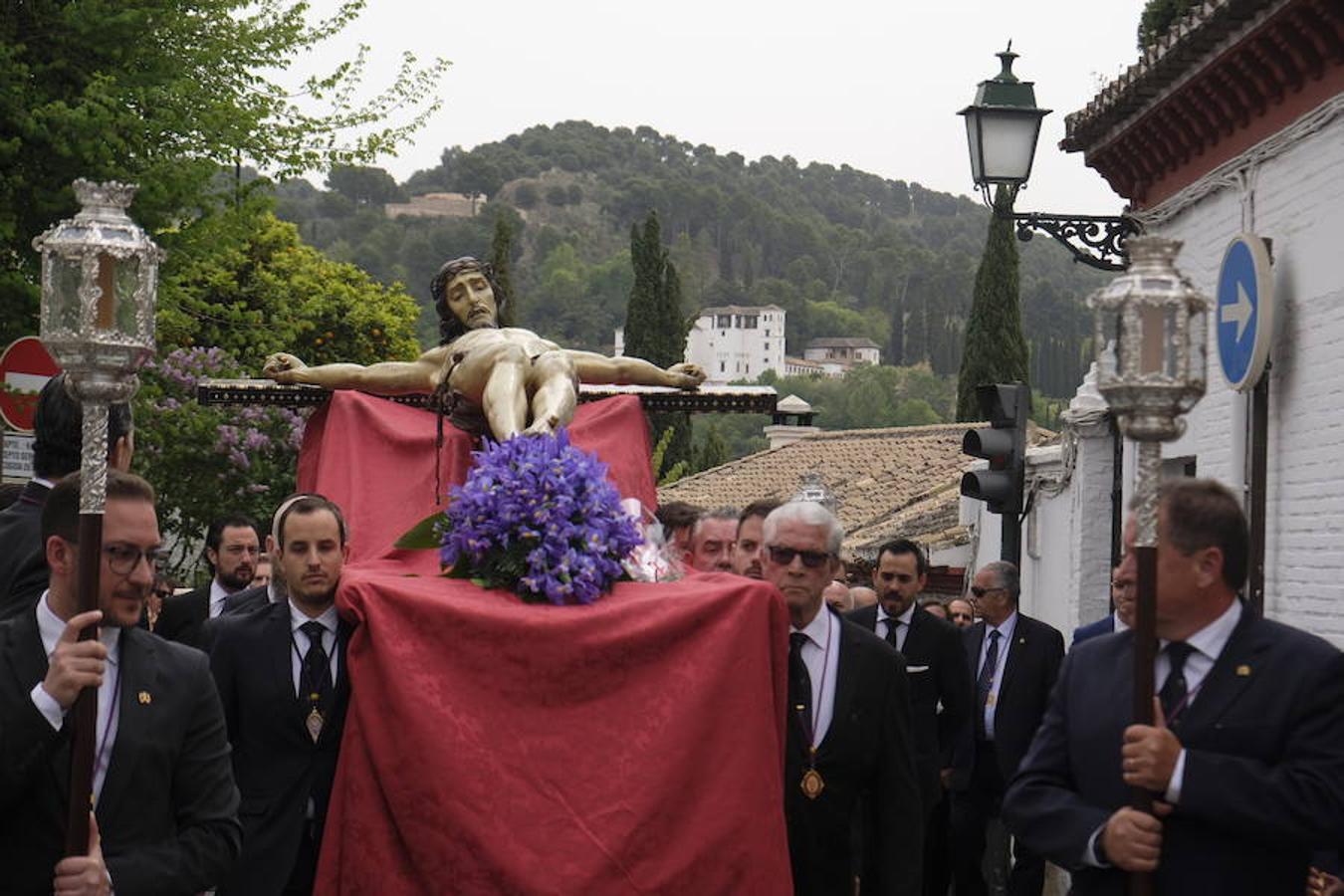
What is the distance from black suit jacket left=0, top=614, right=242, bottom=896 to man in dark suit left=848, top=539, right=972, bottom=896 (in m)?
5.02

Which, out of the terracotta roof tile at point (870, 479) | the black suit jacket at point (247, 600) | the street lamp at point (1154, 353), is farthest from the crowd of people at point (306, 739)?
the terracotta roof tile at point (870, 479)

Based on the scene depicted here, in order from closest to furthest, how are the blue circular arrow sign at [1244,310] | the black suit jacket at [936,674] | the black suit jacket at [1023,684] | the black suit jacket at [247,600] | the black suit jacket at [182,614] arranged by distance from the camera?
the black suit jacket at [247,600] < the black suit jacket at [182,614] < the black suit jacket at [936,674] < the black suit jacket at [1023,684] < the blue circular arrow sign at [1244,310]

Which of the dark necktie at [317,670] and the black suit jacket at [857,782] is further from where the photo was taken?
the black suit jacket at [857,782]

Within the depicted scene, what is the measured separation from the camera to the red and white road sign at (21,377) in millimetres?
11203

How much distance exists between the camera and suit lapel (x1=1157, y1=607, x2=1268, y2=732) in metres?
4.68

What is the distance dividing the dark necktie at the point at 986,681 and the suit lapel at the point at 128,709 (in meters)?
6.16

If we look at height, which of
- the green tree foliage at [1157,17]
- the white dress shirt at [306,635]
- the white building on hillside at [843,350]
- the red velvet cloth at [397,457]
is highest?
the white building on hillside at [843,350]

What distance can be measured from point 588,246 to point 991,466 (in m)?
153

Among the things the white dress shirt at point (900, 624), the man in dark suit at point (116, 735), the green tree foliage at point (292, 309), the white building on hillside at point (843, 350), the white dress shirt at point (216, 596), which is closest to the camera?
the man in dark suit at point (116, 735)

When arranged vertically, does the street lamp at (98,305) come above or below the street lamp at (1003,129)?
below

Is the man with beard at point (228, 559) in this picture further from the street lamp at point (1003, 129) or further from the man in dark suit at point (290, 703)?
the street lamp at point (1003, 129)

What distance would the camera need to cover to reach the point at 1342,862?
5.31 m

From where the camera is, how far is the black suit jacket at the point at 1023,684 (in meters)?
10.0

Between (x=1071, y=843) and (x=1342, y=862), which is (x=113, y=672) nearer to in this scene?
(x=1071, y=843)
